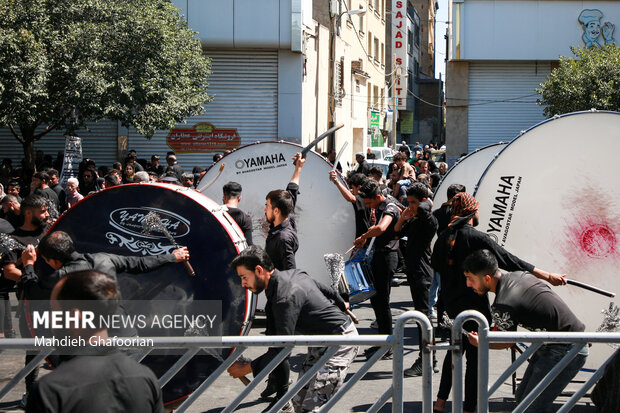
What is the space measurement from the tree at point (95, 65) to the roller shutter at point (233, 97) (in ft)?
8.13

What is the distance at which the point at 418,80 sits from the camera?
213 ft

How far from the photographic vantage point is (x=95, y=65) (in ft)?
52.9

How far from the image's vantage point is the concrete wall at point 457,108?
28.9m

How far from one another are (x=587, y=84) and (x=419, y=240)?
61.8 ft

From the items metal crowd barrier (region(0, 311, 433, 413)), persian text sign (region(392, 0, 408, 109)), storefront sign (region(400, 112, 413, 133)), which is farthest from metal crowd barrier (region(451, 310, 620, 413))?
storefront sign (region(400, 112, 413, 133))

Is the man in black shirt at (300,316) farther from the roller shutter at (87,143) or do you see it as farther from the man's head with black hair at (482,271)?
the roller shutter at (87,143)

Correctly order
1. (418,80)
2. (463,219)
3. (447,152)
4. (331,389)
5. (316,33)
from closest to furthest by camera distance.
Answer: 1. (331,389)
2. (463,219)
3. (316,33)
4. (447,152)
5. (418,80)

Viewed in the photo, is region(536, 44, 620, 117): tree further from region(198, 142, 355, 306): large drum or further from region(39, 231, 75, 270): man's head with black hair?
region(39, 231, 75, 270): man's head with black hair

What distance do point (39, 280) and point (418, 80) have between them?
2427 inches

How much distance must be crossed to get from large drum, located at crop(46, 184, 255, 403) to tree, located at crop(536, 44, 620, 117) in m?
20.8

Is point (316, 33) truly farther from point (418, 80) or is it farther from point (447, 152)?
point (418, 80)

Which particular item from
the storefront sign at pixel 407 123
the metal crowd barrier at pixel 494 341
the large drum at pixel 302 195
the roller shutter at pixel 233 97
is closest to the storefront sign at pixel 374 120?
the roller shutter at pixel 233 97

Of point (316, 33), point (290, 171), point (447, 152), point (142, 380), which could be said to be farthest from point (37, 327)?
point (447, 152)

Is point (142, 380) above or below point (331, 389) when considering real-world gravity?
above
